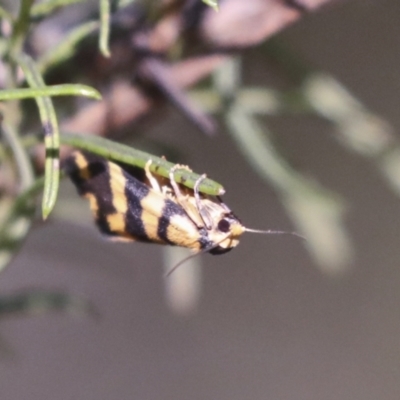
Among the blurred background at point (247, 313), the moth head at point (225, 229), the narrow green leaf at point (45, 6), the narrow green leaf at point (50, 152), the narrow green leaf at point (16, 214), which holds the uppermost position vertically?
the narrow green leaf at point (45, 6)

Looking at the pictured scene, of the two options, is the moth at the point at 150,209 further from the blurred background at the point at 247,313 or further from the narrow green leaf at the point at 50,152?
the blurred background at the point at 247,313

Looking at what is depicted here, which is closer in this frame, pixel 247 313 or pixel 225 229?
pixel 225 229

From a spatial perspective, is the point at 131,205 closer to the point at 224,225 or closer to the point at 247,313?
the point at 224,225

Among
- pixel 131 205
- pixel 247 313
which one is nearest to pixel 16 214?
pixel 131 205

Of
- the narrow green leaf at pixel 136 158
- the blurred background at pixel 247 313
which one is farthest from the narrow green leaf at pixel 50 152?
the blurred background at pixel 247 313

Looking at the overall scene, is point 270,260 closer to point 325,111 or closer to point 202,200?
point 325,111

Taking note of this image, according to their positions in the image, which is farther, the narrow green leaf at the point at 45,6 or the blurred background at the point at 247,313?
the blurred background at the point at 247,313

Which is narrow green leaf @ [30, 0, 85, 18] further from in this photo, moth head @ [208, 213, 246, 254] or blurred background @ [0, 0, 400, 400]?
blurred background @ [0, 0, 400, 400]
